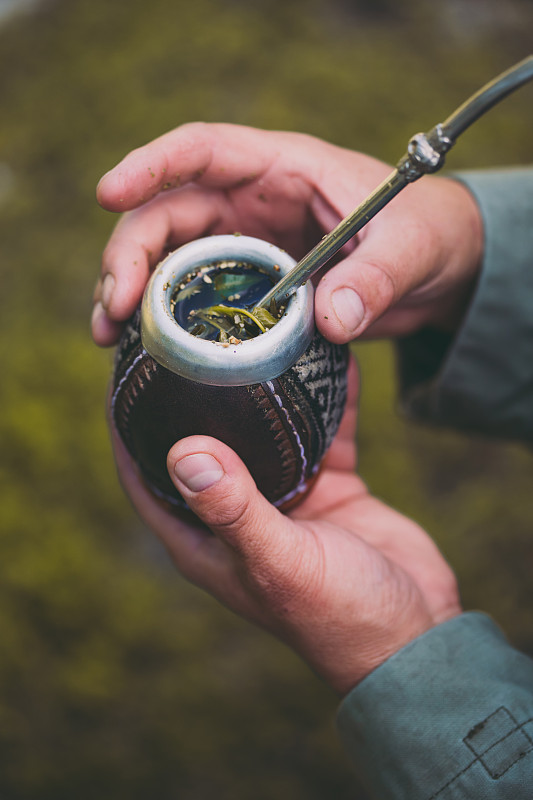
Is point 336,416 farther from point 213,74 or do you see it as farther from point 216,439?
point 213,74

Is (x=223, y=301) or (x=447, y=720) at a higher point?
(x=223, y=301)

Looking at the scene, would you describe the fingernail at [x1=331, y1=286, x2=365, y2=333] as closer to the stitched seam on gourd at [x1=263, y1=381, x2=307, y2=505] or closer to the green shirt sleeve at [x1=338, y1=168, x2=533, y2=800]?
the stitched seam on gourd at [x1=263, y1=381, x2=307, y2=505]

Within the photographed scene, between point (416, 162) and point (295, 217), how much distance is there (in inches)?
26.5

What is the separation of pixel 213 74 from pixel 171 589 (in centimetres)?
217

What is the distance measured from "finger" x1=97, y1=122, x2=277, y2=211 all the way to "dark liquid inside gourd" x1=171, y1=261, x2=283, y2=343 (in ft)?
0.80

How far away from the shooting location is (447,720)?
111cm

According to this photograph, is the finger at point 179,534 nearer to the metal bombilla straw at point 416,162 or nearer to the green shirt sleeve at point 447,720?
the green shirt sleeve at point 447,720

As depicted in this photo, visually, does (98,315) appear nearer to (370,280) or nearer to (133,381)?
(133,381)

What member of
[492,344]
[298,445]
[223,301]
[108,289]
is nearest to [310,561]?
[298,445]

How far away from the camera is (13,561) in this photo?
202cm

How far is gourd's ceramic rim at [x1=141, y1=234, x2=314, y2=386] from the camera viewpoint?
3.19 ft


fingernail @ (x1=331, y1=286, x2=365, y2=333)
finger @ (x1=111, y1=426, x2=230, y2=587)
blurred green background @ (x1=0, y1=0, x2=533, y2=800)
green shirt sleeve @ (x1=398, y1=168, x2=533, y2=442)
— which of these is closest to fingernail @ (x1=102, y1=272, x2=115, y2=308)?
finger @ (x1=111, y1=426, x2=230, y2=587)

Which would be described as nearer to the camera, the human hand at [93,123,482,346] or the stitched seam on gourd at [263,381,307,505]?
the stitched seam on gourd at [263,381,307,505]

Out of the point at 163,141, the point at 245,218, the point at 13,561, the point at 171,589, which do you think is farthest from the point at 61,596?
the point at 163,141
